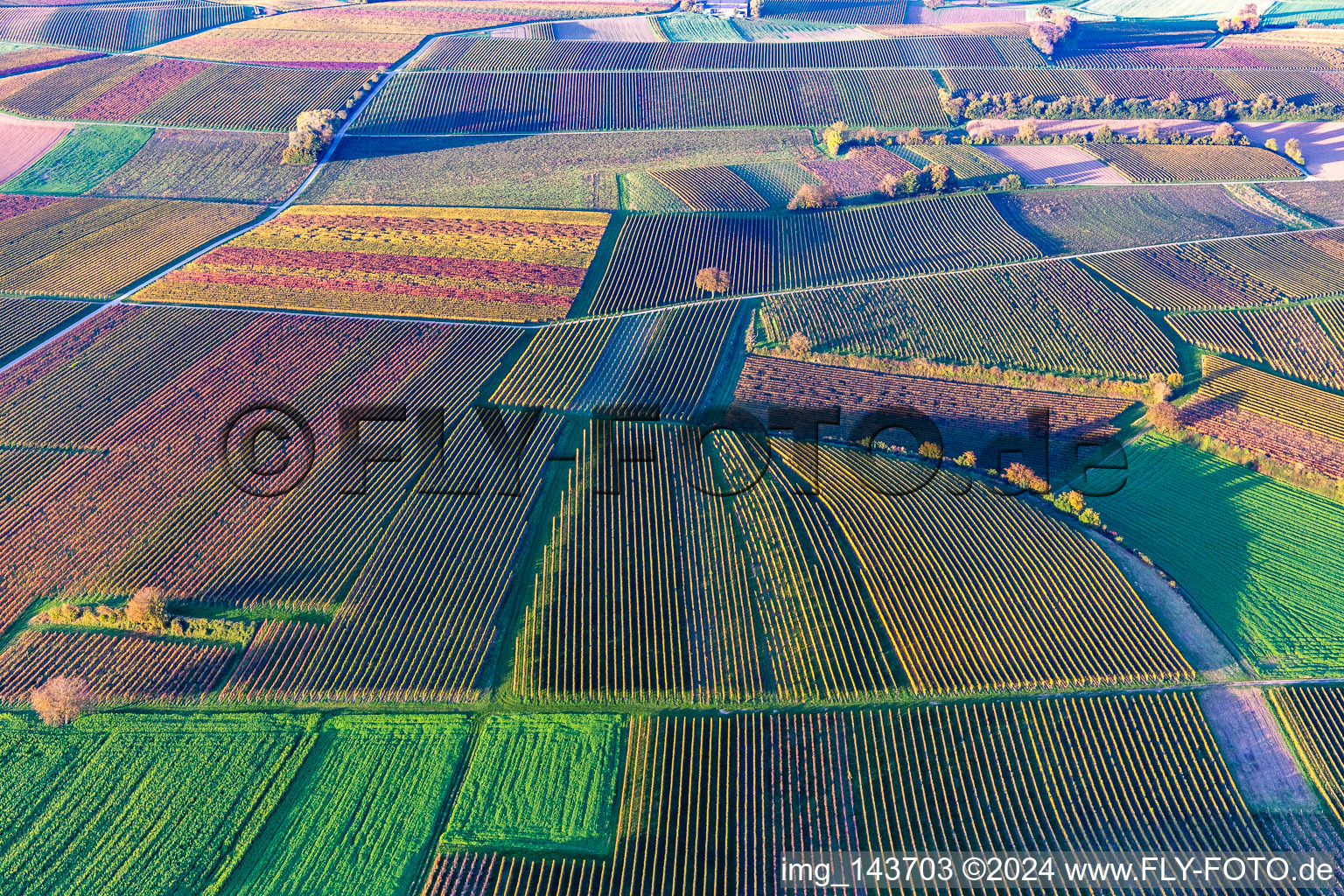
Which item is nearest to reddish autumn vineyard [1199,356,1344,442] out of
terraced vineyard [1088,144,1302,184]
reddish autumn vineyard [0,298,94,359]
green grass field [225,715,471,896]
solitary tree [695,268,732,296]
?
solitary tree [695,268,732,296]

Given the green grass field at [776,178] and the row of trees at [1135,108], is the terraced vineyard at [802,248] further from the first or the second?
the row of trees at [1135,108]

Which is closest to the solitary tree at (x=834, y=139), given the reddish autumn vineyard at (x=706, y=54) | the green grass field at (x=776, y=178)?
the green grass field at (x=776, y=178)

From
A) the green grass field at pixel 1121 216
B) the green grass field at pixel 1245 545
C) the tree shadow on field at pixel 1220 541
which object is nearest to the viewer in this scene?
the green grass field at pixel 1245 545

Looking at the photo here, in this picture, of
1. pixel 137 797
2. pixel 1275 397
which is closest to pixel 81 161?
pixel 137 797

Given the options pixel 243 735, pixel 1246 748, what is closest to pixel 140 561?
pixel 243 735

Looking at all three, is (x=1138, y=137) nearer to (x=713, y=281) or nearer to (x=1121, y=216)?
Result: (x=1121, y=216)

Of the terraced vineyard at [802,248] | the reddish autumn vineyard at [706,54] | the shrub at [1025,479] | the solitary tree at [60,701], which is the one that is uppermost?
the reddish autumn vineyard at [706,54]

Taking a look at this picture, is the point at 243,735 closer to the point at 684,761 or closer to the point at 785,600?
the point at 684,761

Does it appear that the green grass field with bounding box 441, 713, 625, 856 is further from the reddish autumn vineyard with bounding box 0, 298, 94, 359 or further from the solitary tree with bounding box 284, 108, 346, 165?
the solitary tree with bounding box 284, 108, 346, 165
